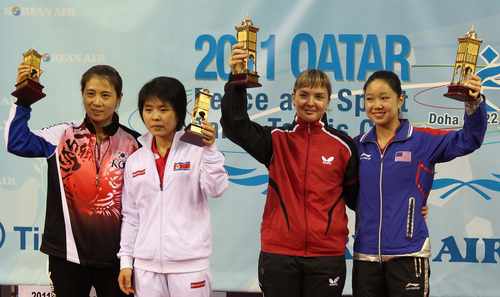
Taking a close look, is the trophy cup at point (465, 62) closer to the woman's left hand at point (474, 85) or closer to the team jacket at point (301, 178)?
the woman's left hand at point (474, 85)

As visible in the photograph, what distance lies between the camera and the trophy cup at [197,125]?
Answer: 165 centimetres

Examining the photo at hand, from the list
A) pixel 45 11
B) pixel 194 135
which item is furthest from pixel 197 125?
pixel 45 11

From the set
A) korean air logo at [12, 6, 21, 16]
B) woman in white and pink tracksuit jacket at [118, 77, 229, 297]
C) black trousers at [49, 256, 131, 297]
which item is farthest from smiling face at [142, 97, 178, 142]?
korean air logo at [12, 6, 21, 16]

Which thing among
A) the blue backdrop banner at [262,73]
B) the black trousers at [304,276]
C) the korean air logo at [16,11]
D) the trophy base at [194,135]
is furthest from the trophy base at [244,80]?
the korean air logo at [16,11]

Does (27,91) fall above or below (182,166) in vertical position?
above

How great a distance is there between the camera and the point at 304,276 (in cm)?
191

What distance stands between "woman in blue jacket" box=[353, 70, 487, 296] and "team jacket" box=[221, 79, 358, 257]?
0.34 feet

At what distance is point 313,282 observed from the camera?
A: 1.87 meters

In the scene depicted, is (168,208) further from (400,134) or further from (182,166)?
(400,134)

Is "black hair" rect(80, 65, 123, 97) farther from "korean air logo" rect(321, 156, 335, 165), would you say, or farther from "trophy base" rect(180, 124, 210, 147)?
"korean air logo" rect(321, 156, 335, 165)

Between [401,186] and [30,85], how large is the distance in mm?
1809

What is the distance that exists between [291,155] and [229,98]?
433 mm

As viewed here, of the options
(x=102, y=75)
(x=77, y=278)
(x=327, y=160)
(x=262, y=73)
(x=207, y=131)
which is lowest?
(x=77, y=278)

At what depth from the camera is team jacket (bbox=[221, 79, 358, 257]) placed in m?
1.87
